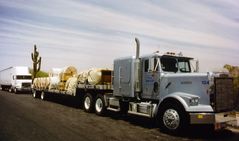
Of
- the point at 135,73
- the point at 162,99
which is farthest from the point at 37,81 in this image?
the point at 162,99

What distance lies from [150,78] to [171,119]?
2.44 meters

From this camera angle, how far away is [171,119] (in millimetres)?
10281

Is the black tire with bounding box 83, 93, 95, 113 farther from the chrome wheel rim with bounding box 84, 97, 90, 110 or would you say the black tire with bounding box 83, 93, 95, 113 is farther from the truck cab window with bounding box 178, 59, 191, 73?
the truck cab window with bounding box 178, 59, 191, 73

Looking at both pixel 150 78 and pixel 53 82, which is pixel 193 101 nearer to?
pixel 150 78

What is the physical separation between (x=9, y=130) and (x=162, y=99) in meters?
5.57

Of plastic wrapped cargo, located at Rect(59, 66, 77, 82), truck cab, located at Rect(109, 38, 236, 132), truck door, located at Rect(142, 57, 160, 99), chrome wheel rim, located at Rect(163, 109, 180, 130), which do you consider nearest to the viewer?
truck cab, located at Rect(109, 38, 236, 132)

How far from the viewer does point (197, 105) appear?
9.99 meters

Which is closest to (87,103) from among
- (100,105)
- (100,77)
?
(100,105)

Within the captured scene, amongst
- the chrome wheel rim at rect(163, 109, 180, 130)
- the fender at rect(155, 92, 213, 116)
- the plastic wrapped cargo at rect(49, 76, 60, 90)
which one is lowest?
the chrome wheel rim at rect(163, 109, 180, 130)

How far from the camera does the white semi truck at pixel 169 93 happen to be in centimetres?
991

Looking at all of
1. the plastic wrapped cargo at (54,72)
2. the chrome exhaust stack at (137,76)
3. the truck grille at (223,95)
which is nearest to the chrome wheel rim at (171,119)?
the truck grille at (223,95)

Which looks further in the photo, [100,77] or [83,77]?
[83,77]

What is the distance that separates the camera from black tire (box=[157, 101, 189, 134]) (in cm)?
997

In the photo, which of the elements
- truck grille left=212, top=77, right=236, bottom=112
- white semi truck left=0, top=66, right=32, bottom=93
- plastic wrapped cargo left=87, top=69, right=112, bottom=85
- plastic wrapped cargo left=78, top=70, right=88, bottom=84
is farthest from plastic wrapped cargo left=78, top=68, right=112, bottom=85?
white semi truck left=0, top=66, right=32, bottom=93
